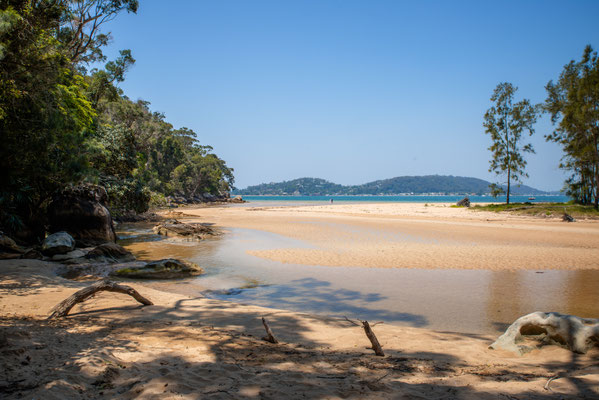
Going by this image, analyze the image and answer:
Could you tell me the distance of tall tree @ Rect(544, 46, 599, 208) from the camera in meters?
31.1

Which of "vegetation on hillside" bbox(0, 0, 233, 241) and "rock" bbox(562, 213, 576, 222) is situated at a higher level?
"vegetation on hillside" bbox(0, 0, 233, 241)

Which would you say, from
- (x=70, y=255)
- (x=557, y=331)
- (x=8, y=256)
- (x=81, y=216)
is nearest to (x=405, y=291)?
(x=557, y=331)

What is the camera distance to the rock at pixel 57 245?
37.9ft

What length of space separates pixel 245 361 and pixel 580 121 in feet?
126

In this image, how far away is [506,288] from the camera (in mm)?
8883

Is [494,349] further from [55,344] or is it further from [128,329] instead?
[55,344]

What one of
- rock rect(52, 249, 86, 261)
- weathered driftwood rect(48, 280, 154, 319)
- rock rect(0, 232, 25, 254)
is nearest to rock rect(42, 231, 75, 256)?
rock rect(52, 249, 86, 261)

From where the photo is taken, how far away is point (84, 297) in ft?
18.9

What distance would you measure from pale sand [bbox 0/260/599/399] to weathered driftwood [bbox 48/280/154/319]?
19cm

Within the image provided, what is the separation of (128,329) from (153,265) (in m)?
5.57

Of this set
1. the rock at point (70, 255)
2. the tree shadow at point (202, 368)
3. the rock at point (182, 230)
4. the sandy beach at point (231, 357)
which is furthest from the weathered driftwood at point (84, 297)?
the rock at point (182, 230)

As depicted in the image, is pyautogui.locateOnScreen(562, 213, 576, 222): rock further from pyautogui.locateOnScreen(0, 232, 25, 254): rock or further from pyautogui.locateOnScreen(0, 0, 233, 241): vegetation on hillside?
pyautogui.locateOnScreen(0, 232, 25, 254): rock

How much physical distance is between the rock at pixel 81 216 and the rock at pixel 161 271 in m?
5.08

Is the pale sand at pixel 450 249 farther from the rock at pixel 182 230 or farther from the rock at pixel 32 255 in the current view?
the rock at pixel 32 255
